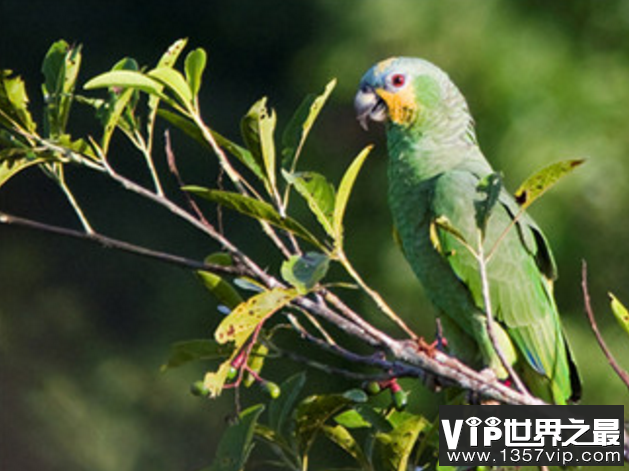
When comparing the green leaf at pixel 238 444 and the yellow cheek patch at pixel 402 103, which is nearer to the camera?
the green leaf at pixel 238 444

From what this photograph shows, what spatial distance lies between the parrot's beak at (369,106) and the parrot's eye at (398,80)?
0.02 meters

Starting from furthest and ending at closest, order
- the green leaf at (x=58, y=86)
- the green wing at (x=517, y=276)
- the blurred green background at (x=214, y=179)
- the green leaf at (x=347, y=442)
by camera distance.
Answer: the blurred green background at (x=214, y=179) < the green wing at (x=517, y=276) < the green leaf at (x=347, y=442) < the green leaf at (x=58, y=86)

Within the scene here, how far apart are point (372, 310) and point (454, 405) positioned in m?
1.34

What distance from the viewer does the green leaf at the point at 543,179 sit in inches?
33.8

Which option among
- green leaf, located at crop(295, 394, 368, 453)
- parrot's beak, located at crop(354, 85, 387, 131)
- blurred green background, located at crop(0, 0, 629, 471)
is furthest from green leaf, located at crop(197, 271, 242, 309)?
blurred green background, located at crop(0, 0, 629, 471)

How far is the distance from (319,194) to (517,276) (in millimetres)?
494

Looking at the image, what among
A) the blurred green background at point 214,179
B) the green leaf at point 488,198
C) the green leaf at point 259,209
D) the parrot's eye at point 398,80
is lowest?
the green leaf at point 259,209

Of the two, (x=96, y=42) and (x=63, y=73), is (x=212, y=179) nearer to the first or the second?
(x=96, y=42)

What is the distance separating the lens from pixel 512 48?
7.83 ft

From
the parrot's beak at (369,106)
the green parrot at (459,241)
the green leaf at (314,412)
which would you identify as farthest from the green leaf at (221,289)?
the parrot's beak at (369,106)

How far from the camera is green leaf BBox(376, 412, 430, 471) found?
38.9 inches

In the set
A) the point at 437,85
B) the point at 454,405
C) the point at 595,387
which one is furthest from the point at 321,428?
the point at 595,387

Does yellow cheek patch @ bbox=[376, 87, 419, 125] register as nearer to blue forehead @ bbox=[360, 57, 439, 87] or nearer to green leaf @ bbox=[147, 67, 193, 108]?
blue forehead @ bbox=[360, 57, 439, 87]

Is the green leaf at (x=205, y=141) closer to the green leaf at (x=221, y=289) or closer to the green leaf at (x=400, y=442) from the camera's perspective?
the green leaf at (x=221, y=289)
